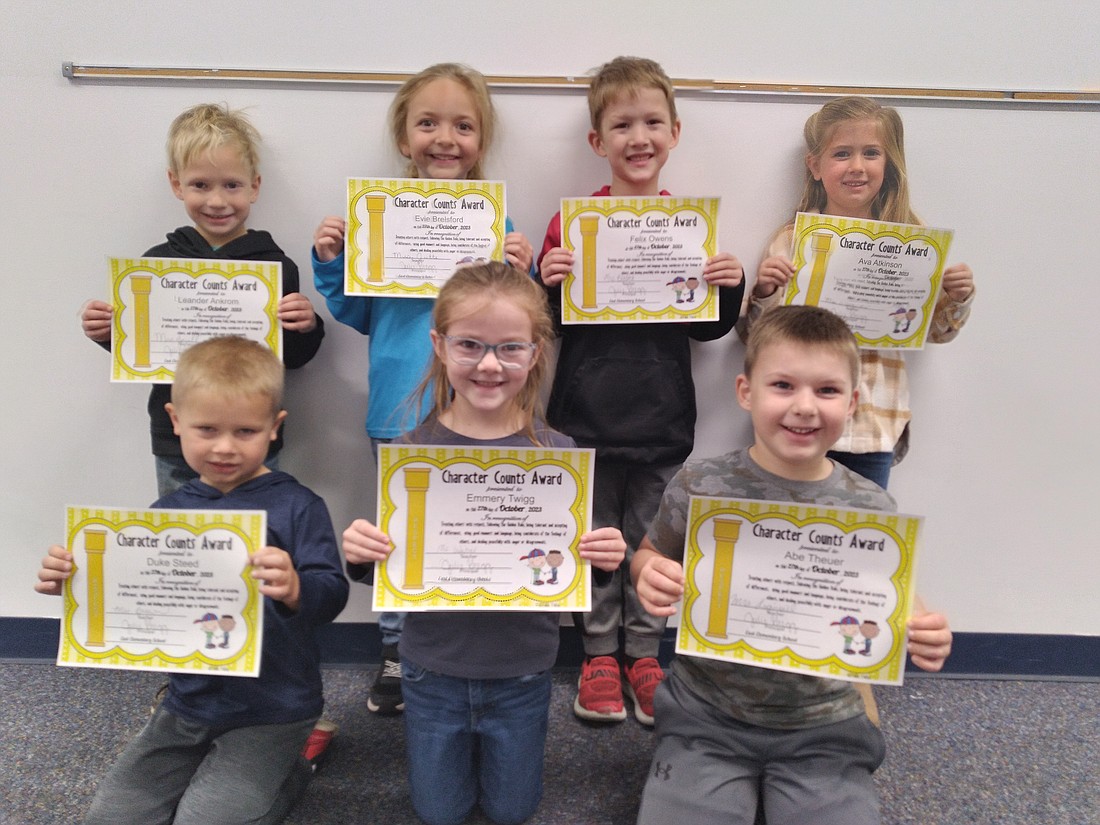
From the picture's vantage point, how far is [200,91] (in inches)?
69.8

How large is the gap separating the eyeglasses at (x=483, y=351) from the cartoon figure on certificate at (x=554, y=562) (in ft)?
1.15

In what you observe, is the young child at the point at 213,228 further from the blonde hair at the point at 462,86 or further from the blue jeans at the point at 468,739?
the blue jeans at the point at 468,739

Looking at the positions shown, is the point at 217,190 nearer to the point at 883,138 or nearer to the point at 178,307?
the point at 178,307

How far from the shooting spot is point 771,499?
4.29ft

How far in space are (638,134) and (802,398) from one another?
2.57ft

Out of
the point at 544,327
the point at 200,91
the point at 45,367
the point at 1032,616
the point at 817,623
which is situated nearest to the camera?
the point at 817,623

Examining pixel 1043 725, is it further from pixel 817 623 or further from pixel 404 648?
pixel 404 648

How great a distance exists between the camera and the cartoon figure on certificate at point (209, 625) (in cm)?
129

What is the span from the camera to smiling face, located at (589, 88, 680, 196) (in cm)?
164

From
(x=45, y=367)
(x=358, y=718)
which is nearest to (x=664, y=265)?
(x=358, y=718)

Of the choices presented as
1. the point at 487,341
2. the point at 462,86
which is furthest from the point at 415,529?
the point at 462,86

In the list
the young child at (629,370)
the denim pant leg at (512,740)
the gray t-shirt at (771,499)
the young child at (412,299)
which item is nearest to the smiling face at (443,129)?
the young child at (412,299)

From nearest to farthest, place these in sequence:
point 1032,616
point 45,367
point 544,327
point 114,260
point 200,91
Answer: point 544,327 < point 114,260 < point 200,91 < point 45,367 < point 1032,616

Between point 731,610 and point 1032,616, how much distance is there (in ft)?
4.60
